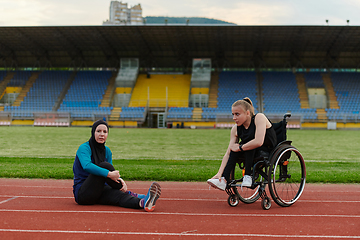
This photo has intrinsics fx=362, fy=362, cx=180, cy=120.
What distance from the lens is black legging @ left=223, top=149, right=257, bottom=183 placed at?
5.25 meters

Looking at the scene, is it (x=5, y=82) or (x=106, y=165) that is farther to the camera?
(x=5, y=82)

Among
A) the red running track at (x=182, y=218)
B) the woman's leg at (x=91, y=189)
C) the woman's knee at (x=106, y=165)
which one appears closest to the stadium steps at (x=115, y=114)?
the red running track at (x=182, y=218)

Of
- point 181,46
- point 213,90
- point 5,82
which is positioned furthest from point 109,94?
point 5,82

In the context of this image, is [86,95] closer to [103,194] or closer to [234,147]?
[103,194]

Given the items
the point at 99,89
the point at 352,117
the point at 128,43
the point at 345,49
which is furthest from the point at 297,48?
the point at 99,89

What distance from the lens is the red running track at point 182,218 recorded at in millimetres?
4207

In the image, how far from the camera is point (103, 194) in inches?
217

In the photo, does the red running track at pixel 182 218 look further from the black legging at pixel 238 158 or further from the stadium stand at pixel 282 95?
the stadium stand at pixel 282 95

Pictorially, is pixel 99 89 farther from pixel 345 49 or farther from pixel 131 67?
pixel 345 49

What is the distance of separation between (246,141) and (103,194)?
2.31 m

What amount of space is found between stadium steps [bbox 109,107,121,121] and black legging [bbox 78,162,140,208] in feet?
120

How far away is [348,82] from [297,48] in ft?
25.8

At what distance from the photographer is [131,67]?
164 feet

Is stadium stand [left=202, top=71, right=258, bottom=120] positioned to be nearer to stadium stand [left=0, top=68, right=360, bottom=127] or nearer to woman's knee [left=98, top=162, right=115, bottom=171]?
stadium stand [left=0, top=68, right=360, bottom=127]
